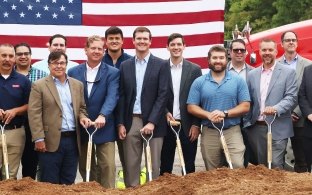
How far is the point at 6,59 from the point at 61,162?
4.94 feet

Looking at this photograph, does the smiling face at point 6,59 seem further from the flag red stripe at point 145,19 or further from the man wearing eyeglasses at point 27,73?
the flag red stripe at point 145,19

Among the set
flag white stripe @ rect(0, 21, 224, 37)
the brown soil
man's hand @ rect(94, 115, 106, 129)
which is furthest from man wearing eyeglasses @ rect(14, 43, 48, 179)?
the brown soil

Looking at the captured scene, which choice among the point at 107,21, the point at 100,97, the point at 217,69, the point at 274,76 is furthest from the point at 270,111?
the point at 107,21

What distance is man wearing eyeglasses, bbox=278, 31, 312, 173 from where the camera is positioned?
11.7 m

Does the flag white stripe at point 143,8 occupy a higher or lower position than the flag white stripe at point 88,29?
higher

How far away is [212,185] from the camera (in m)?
8.41

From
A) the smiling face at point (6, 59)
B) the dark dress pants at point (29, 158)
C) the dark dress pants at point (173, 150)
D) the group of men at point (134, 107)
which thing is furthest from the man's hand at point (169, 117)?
the smiling face at point (6, 59)

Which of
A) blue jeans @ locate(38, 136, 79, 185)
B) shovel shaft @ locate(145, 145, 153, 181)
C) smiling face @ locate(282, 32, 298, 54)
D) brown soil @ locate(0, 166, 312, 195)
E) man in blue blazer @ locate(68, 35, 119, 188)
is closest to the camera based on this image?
brown soil @ locate(0, 166, 312, 195)

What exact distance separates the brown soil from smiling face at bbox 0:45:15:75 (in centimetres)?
204

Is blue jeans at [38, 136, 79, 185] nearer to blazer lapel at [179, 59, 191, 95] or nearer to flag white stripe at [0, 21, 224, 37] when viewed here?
blazer lapel at [179, 59, 191, 95]

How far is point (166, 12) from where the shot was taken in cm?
1338

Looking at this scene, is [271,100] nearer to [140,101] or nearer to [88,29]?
[140,101]

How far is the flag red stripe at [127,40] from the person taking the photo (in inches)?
514

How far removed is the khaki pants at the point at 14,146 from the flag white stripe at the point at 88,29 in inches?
107
